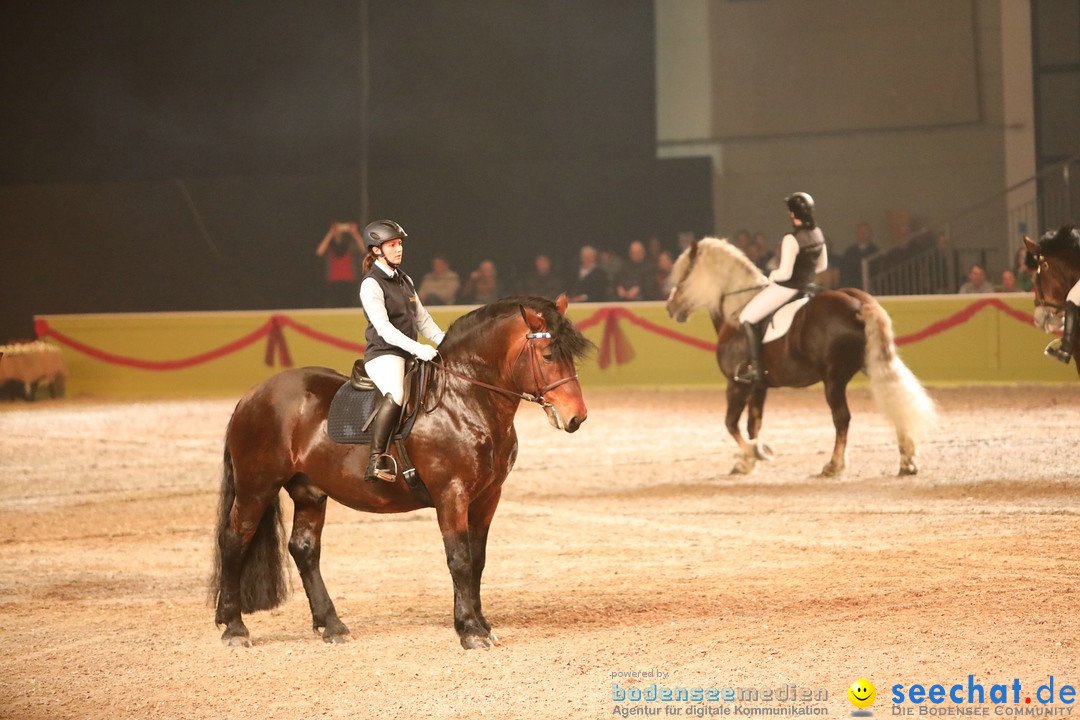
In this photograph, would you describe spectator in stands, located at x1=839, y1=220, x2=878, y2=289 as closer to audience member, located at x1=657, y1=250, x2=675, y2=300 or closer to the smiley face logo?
audience member, located at x1=657, y1=250, x2=675, y2=300

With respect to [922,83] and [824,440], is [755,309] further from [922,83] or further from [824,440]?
[922,83]

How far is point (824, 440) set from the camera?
40.6 feet

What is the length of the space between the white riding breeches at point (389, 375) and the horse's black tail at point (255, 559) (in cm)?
90

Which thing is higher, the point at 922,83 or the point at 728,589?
the point at 922,83

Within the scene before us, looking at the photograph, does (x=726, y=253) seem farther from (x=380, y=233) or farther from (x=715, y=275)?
(x=380, y=233)

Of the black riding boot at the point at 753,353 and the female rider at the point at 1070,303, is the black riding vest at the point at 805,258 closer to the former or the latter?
the black riding boot at the point at 753,353

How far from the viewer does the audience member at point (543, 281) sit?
18.0 meters

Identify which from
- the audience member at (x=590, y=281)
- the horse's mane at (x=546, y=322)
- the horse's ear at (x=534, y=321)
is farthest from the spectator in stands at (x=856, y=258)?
the horse's ear at (x=534, y=321)

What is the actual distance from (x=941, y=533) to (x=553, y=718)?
421cm

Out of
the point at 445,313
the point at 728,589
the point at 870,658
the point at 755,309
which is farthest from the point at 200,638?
the point at 445,313

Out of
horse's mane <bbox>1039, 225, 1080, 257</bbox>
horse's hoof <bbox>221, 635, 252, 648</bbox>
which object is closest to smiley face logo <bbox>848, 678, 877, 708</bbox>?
horse's hoof <bbox>221, 635, 252, 648</bbox>

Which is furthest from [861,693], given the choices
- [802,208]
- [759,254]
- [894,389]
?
[759,254]

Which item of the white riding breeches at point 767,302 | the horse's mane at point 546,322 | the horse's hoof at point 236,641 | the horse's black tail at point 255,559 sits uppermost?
the white riding breeches at point 767,302

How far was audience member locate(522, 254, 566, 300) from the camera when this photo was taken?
59.0 feet
